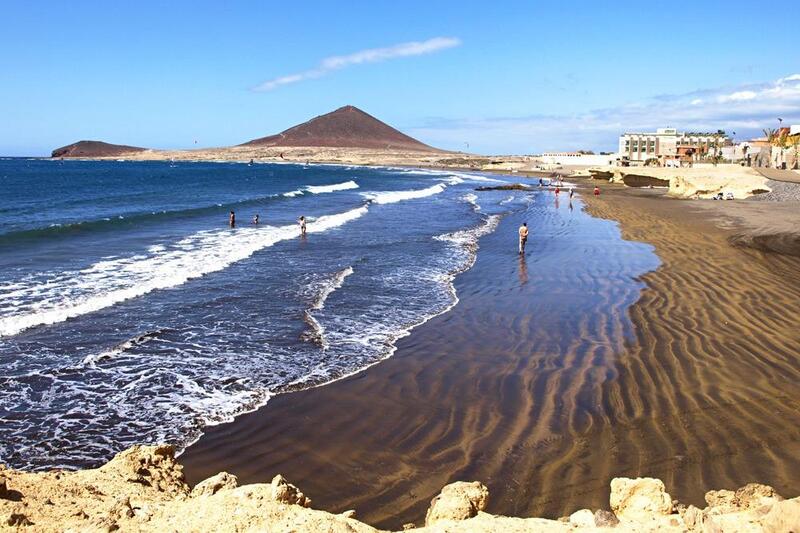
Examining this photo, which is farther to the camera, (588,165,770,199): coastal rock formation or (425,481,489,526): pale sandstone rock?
(588,165,770,199): coastal rock formation

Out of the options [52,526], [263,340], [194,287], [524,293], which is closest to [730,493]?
[52,526]

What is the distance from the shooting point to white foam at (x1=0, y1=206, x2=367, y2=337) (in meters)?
13.4

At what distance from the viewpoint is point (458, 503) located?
3895mm

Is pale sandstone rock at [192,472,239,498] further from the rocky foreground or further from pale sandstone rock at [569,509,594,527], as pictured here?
pale sandstone rock at [569,509,594,527]

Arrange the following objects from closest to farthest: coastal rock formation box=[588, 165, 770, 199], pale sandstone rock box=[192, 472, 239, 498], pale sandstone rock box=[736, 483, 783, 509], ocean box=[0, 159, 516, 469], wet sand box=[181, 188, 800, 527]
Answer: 1. pale sandstone rock box=[736, 483, 783, 509]
2. pale sandstone rock box=[192, 472, 239, 498]
3. wet sand box=[181, 188, 800, 527]
4. ocean box=[0, 159, 516, 469]
5. coastal rock formation box=[588, 165, 770, 199]

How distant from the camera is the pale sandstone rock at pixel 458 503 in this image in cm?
384

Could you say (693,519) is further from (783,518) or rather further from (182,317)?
(182,317)

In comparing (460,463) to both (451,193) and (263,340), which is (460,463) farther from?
(451,193)

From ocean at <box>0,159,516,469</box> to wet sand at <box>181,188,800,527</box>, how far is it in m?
0.93

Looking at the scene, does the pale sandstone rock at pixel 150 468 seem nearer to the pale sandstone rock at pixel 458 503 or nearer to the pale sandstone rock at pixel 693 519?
the pale sandstone rock at pixel 458 503

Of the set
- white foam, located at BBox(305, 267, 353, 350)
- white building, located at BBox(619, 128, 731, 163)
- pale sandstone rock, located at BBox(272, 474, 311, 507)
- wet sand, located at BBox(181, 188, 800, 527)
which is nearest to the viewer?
pale sandstone rock, located at BBox(272, 474, 311, 507)

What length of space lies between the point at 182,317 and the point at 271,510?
1051 centimetres

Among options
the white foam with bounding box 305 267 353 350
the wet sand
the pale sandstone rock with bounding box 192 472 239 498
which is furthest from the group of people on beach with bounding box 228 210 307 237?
the pale sandstone rock with bounding box 192 472 239 498

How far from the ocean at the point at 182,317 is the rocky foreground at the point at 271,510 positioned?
345cm
